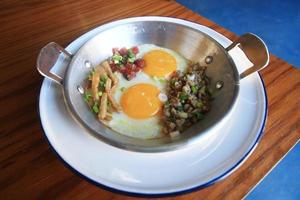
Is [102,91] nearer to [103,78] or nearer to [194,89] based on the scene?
[103,78]

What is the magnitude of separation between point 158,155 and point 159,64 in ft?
1.59

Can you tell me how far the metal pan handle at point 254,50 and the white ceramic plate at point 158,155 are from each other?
0.10m

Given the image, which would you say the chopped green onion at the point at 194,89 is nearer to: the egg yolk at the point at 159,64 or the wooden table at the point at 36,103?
the egg yolk at the point at 159,64

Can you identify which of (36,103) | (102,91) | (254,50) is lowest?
(36,103)

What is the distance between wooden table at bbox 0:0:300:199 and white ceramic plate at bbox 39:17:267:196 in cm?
8

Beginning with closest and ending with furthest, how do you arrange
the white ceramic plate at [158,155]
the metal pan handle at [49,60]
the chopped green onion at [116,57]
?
the white ceramic plate at [158,155]
the metal pan handle at [49,60]
the chopped green onion at [116,57]

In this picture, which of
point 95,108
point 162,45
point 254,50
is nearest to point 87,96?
point 95,108

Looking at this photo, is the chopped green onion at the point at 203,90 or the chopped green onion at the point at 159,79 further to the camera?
the chopped green onion at the point at 159,79

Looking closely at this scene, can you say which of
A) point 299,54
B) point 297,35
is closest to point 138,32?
point 299,54

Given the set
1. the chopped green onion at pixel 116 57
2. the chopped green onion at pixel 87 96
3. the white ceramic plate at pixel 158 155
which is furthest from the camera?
the chopped green onion at pixel 116 57

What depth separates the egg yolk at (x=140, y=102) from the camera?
105 centimetres

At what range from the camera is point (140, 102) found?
42.5 inches

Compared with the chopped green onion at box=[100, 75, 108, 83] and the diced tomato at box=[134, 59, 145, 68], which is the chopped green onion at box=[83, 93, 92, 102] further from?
the diced tomato at box=[134, 59, 145, 68]

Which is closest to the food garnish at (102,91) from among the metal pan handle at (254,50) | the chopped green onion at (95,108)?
the chopped green onion at (95,108)
